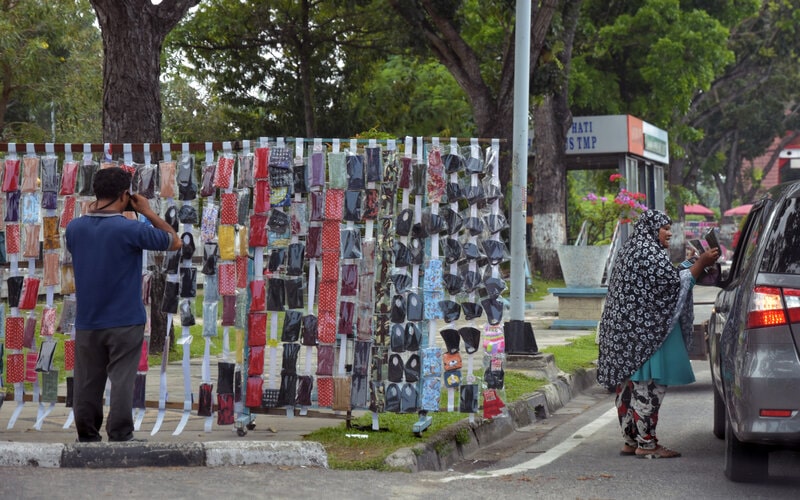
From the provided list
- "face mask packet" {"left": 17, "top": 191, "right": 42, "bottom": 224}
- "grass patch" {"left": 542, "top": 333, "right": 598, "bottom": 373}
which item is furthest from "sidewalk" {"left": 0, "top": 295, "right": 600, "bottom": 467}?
"grass patch" {"left": 542, "top": 333, "right": 598, "bottom": 373}

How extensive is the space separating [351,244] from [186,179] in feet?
3.66

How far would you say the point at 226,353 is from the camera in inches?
297

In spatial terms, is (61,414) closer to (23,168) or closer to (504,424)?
(23,168)

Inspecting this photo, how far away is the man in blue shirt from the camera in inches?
260

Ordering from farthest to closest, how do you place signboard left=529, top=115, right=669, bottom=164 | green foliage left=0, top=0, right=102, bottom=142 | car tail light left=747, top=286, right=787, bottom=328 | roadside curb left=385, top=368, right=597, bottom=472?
signboard left=529, top=115, right=669, bottom=164 → green foliage left=0, top=0, right=102, bottom=142 → roadside curb left=385, top=368, right=597, bottom=472 → car tail light left=747, top=286, right=787, bottom=328

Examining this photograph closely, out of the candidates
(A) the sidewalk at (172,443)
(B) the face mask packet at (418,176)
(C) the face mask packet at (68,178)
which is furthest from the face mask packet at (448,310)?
(C) the face mask packet at (68,178)

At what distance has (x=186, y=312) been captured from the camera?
745cm

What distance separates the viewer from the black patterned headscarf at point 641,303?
24.6 ft

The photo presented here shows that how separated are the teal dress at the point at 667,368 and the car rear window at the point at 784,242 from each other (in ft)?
5.16

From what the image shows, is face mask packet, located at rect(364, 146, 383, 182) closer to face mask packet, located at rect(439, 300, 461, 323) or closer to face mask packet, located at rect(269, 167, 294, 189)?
face mask packet, located at rect(269, 167, 294, 189)

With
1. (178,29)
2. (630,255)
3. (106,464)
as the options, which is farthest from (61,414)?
(178,29)

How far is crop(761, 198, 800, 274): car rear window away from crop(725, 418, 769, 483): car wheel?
931 mm

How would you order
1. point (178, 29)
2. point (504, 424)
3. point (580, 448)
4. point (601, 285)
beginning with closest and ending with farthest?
Result: 1. point (580, 448)
2. point (504, 424)
3. point (601, 285)
4. point (178, 29)

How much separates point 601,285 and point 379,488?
12.3 meters
